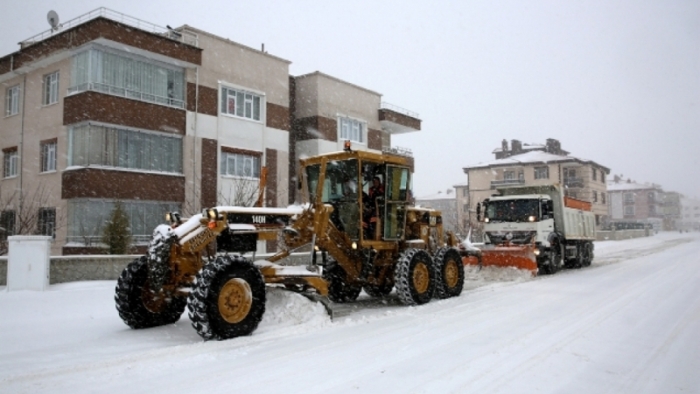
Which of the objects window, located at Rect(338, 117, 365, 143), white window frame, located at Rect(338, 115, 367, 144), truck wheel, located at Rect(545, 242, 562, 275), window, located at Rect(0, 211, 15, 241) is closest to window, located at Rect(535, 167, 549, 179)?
white window frame, located at Rect(338, 115, 367, 144)

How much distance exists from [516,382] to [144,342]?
4.81 m

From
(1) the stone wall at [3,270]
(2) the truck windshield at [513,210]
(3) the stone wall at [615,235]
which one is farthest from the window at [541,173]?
(1) the stone wall at [3,270]

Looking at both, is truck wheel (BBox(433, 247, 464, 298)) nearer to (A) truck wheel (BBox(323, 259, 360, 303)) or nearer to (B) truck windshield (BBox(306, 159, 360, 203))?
(A) truck wheel (BBox(323, 259, 360, 303))

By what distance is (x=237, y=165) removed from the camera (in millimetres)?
26938

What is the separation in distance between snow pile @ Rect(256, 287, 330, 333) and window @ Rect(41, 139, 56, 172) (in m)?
18.6

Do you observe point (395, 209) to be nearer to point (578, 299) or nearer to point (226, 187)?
point (578, 299)

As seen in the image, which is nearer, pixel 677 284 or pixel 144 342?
pixel 144 342

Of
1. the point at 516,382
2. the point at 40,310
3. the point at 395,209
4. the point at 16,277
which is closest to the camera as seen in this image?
the point at 516,382

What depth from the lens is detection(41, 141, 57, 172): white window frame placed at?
22953 millimetres

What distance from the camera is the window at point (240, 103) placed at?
26375 mm

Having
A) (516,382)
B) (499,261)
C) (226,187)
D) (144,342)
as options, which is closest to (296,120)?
(226,187)

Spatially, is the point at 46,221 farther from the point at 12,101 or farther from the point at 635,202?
the point at 635,202

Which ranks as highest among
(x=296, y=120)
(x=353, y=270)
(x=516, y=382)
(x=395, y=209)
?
(x=296, y=120)

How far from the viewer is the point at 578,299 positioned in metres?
10.8
